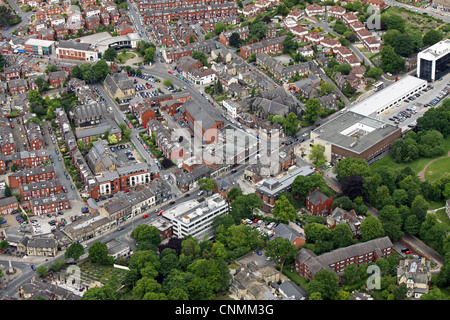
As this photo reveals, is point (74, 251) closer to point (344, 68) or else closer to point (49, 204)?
point (49, 204)

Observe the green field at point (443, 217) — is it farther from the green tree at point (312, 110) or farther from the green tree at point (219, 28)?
the green tree at point (219, 28)

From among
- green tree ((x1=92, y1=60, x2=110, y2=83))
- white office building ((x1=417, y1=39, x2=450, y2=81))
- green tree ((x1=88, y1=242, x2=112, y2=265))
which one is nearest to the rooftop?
white office building ((x1=417, y1=39, x2=450, y2=81))

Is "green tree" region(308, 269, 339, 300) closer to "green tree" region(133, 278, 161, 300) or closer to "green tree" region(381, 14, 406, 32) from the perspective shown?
"green tree" region(133, 278, 161, 300)

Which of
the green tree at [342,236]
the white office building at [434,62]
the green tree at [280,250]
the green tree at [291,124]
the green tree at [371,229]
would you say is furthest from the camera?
the white office building at [434,62]

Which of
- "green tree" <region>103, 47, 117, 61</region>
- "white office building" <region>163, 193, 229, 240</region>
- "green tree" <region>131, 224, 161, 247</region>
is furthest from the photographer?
"green tree" <region>103, 47, 117, 61</region>

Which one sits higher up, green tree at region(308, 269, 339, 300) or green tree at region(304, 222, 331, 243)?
green tree at region(304, 222, 331, 243)

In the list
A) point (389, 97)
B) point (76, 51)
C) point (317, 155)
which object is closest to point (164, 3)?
point (76, 51)

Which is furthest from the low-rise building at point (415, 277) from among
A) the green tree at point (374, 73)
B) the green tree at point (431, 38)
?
the green tree at point (431, 38)
